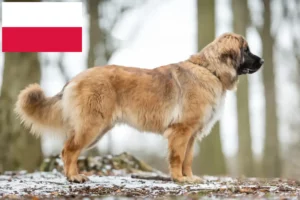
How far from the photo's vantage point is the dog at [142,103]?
268 inches

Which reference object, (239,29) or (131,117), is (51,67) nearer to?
(239,29)

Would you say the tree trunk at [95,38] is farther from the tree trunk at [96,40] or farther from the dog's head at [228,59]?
the dog's head at [228,59]

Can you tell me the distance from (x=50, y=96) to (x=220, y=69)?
267 cm

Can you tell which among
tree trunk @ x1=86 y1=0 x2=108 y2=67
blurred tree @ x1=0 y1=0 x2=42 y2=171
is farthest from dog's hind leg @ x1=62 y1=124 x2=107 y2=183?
tree trunk @ x1=86 y1=0 x2=108 y2=67

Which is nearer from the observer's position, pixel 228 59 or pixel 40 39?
pixel 228 59

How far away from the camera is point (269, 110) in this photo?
48.1 ft

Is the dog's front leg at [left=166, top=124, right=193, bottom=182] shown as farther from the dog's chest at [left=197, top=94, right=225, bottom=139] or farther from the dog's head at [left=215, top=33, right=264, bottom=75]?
the dog's head at [left=215, top=33, right=264, bottom=75]

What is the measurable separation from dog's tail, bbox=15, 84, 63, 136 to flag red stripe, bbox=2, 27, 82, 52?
3314 mm

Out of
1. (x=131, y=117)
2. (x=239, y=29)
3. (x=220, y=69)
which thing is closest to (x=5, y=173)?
(x=131, y=117)

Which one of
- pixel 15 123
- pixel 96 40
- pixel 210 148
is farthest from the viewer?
Answer: pixel 96 40

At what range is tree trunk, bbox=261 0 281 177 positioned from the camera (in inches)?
575

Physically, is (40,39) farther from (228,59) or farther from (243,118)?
(243,118)

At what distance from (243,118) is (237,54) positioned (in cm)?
687

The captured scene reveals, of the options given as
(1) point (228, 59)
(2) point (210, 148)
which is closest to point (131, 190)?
(1) point (228, 59)
